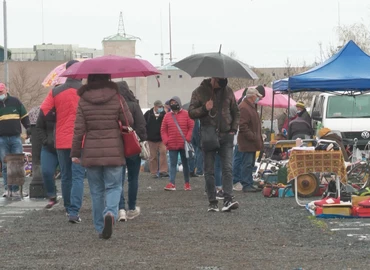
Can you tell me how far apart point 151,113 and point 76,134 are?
1297cm

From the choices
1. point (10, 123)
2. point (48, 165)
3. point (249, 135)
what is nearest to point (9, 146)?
point (10, 123)

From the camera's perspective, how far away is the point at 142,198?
14914 mm

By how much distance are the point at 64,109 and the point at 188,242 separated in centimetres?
271

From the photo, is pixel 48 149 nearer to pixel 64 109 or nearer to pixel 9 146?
Result: pixel 64 109

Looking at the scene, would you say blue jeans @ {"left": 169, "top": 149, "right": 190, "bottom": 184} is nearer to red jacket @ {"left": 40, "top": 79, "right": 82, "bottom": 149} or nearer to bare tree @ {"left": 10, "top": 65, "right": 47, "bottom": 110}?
red jacket @ {"left": 40, "top": 79, "right": 82, "bottom": 149}

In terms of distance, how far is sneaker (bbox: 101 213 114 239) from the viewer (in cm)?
911

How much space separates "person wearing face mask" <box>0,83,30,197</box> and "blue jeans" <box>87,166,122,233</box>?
6.12m

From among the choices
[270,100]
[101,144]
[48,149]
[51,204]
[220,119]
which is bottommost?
[51,204]

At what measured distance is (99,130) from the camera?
368 inches

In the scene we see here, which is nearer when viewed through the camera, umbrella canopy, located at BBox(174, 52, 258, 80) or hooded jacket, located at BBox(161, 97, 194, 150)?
umbrella canopy, located at BBox(174, 52, 258, 80)

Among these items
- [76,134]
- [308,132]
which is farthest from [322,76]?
[76,134]

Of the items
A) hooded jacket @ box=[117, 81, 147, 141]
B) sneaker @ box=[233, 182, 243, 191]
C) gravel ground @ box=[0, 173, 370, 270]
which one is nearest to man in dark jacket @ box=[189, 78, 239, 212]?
gravel ground @ box=[0, 173, 370, 270]

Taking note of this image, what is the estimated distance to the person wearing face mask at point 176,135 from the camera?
1677 cm

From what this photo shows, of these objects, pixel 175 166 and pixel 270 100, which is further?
pixel 270 100
